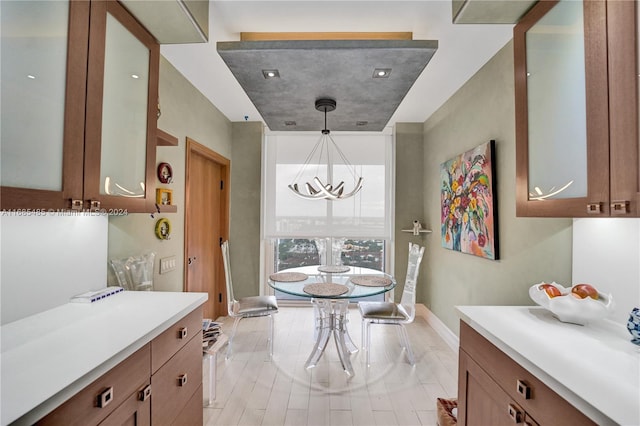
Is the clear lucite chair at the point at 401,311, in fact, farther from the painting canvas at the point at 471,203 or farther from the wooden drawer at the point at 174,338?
the wooden drawer at the point at 174,338

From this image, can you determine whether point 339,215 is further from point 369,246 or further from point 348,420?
point 348,420

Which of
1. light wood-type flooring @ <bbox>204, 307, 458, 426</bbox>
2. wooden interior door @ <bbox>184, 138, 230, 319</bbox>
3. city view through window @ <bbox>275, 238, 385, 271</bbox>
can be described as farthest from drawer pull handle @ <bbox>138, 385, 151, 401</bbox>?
city view through window @ <bbox>275, 238, 385, 271</bbox>

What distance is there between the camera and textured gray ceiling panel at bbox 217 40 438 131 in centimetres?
185

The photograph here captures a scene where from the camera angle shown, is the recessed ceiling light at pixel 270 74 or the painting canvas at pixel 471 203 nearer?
the recessed ceiling light at pixel 270 74

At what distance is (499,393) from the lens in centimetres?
118

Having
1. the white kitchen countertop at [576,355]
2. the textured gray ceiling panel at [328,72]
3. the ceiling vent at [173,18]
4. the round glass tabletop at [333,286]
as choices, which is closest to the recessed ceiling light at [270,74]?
the textured gray ceiling panel at [328,72]

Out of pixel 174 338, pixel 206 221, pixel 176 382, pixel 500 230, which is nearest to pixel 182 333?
pixel 174 338

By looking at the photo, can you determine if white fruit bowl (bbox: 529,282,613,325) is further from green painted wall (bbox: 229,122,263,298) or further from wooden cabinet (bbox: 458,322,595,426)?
green painted wall (bbox: 229,122,263,298)

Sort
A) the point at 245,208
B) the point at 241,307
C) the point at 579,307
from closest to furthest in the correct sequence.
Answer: the point at 579,307 < the point at 241,307 < the point at 245,208

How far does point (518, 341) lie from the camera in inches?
45.3

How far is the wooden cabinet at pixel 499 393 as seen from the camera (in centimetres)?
92

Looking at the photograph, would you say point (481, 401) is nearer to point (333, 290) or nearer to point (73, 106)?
point (333, 290)

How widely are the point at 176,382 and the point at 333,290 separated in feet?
4.46

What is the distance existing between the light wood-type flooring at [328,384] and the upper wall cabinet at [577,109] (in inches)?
66.0
